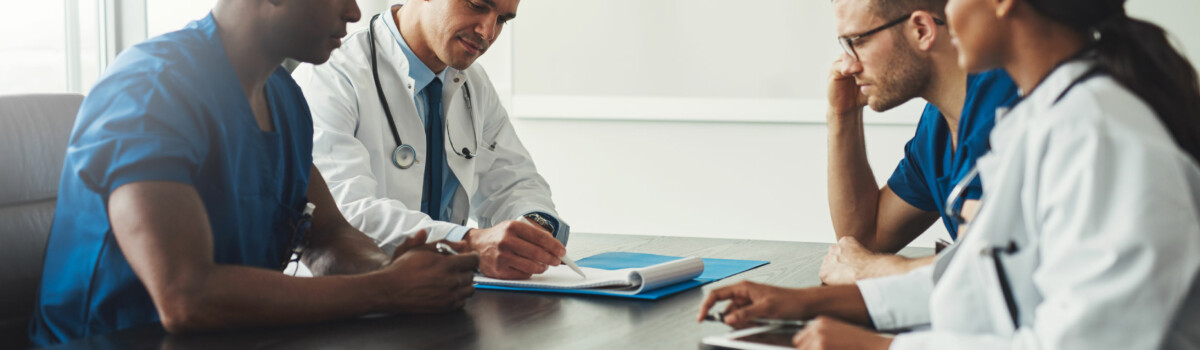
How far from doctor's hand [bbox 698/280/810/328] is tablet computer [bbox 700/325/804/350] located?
0.9 inches

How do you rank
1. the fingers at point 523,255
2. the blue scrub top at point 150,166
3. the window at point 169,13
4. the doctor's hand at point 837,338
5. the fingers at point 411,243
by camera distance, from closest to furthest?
the doctor's hand at point 837,338
the blue scrub top at point 150,166
the fingers at point 411,243
the fingers at point 523,255
the window at point 169,13

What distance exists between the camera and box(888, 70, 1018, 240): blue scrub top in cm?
171

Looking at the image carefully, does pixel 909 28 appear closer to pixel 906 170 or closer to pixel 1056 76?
pixel 906 170

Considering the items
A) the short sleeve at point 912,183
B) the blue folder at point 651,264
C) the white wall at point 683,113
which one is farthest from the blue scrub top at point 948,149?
the white wall at point 683,113

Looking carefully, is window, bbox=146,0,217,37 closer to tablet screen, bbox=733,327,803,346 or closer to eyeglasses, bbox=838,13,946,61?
eyeglasses, bbox=838,13,946,61

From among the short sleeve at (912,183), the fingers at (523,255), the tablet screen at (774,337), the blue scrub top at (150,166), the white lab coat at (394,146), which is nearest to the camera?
the tablet screen at (774,337)

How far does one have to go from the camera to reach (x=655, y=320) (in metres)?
1.37

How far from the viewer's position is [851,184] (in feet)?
7.54

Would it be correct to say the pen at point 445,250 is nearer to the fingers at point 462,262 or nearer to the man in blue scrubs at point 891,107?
the fingers at point 462,262

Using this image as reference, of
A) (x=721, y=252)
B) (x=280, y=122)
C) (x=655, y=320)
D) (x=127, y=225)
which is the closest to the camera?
(x=127, y=225)

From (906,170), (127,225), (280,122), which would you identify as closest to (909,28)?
(906,170)

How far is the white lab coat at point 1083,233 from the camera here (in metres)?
0.78

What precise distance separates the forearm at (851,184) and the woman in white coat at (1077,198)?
125cm

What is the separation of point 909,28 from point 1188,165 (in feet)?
3.62
